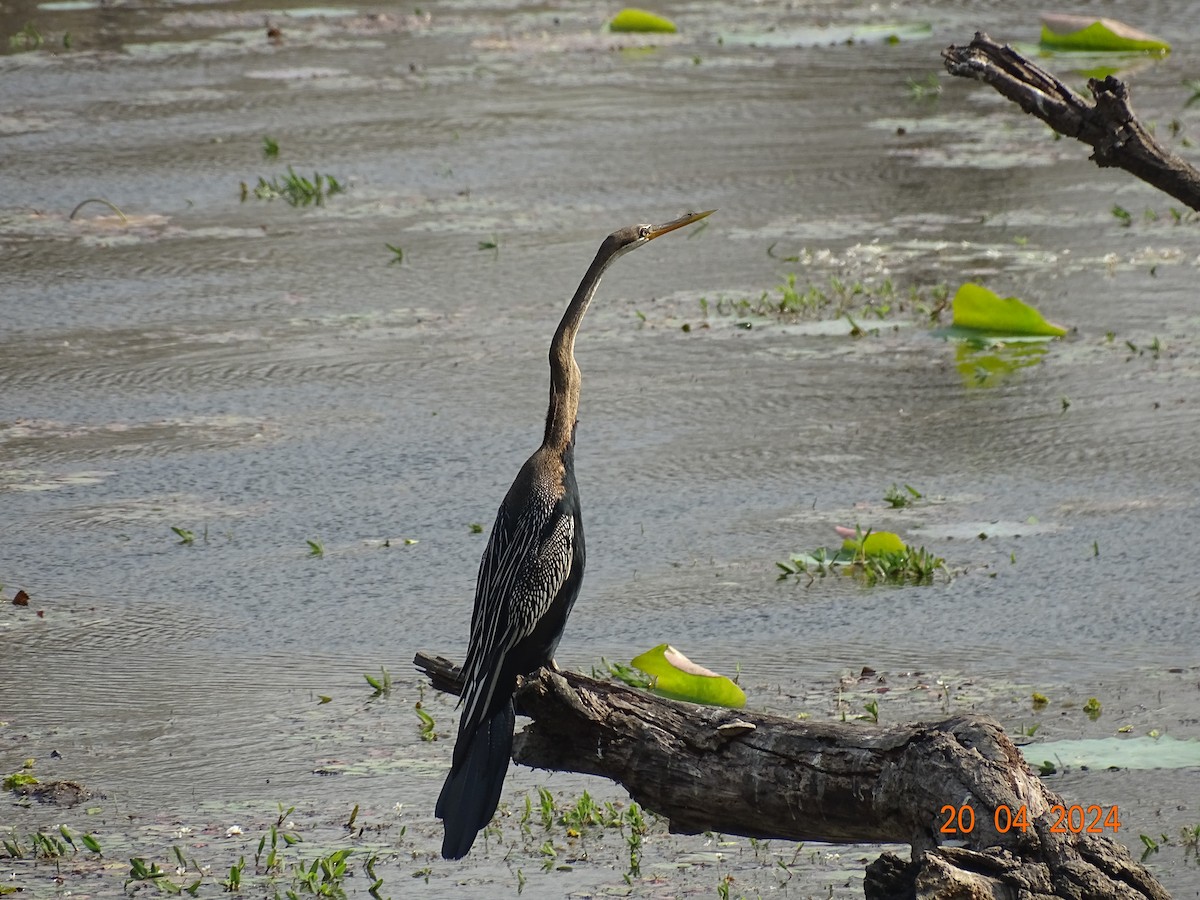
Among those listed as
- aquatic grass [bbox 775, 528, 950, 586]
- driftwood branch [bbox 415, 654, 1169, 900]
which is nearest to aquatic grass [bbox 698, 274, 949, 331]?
aquatic grass [bbox 775, 528, 950, 586]

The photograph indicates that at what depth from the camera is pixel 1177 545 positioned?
Result: 634 cm

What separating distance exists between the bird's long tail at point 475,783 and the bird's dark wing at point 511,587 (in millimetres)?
42

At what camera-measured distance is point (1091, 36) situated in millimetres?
14078

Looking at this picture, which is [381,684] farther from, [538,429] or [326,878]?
[538,429]

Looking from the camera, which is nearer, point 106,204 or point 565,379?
point 565,379

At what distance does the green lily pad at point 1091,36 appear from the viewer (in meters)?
14.0

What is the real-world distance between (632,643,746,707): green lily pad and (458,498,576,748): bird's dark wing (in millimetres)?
797

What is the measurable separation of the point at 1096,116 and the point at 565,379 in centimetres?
140

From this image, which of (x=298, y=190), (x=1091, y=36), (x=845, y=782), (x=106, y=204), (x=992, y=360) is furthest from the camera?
(x=1091, y=36)

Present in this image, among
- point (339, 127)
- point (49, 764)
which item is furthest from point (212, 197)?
point (49, 764)

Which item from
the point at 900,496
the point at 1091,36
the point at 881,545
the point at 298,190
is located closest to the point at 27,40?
the point at 298,190

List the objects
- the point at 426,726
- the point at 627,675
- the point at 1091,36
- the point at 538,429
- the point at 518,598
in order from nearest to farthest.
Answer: the point at 518,598 → the point at 426,726 → the point at 627,675 → the point at 538,429 → the point at 1091,36
